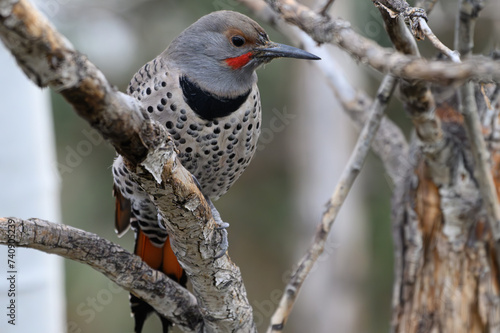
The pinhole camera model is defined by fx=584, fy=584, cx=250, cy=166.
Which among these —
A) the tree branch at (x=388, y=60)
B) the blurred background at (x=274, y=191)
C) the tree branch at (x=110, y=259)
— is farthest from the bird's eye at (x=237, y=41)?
the blurred background at (x=274, y=191)

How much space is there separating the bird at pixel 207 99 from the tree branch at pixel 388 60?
0.15 m

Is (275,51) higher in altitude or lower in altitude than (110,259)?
higher

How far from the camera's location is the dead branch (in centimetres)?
111

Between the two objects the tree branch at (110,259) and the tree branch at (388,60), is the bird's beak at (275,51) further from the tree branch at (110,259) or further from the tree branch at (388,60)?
the tree branch at (110,259)

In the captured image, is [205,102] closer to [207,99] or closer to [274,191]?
[207,99]

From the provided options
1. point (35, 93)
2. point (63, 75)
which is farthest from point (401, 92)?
point (35, 93)

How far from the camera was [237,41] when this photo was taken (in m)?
2.40

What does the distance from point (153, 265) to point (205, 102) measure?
0.83 m

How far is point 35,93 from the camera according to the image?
304 centimetres

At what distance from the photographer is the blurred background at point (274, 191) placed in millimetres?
6707

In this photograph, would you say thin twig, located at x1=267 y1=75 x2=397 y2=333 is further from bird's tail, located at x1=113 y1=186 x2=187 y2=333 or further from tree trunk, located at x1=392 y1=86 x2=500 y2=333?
bird's tail, located at x1=113 y1=186 x2=187 y2=333

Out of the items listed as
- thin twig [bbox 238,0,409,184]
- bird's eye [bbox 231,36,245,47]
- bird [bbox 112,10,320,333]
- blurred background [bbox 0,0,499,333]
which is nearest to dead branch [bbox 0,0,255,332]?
bird [bbox 112,10,320,333]

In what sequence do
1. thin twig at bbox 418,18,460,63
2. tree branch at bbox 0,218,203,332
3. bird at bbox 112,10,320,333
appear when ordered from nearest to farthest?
thin twig at bbox 418,18,460,63
tree branch at bbox 0,218,203,332
bird at bbox 112,10,320,333

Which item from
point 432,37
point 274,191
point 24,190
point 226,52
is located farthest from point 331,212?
point 274,191
